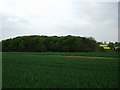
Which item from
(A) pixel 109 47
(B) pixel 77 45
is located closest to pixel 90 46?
(B) pixel 77 45

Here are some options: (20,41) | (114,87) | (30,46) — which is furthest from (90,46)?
(114,87)

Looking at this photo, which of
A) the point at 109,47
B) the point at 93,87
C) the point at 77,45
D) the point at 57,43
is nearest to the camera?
the point at 93,87

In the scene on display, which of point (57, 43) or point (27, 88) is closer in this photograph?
point (27, 88)

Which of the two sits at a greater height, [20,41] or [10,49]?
[20,41]

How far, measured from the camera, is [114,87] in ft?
14.5

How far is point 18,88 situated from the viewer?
4184 millimetres

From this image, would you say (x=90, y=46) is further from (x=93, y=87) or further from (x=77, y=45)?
(x=93, y=87)

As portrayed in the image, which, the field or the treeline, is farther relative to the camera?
the treeline

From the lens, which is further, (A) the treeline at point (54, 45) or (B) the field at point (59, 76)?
(A) the treeline at point (54, 45)

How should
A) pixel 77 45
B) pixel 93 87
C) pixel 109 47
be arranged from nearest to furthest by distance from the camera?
pixel 93 87 < pixel 77 45 < pixel 109 47

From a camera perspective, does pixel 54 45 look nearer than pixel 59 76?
No

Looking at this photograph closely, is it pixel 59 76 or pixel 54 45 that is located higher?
pixel 54 45

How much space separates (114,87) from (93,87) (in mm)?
755

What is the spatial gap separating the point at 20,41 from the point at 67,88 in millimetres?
85364
